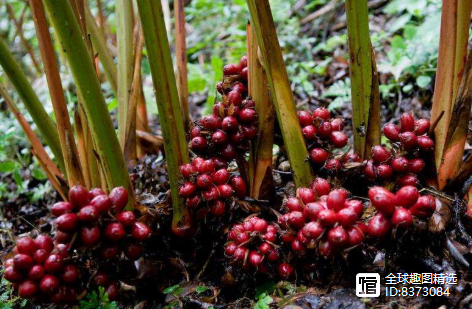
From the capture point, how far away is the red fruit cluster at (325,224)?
1.09m

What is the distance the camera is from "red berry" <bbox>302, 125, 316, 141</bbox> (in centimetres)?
136

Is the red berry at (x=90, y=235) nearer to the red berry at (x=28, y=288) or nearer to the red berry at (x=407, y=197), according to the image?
the red berry at (x=28, y=288)

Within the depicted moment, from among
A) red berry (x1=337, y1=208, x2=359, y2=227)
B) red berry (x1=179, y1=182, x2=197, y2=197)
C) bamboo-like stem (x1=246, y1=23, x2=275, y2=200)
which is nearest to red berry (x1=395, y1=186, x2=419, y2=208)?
red berry (x1=337, y1=208, x2=359, y2=227)

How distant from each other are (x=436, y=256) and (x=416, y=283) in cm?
11

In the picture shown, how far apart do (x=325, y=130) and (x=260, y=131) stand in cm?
21

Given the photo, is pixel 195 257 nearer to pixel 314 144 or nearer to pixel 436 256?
pixel 314 144

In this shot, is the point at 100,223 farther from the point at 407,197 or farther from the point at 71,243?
the point at 407,197

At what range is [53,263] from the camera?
115 centimetres

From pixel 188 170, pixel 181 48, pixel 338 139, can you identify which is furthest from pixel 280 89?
pixel 181 48

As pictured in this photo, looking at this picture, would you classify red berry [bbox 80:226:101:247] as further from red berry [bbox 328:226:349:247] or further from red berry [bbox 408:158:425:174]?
red berry [bbox 408:158:425:174]

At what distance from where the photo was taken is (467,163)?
136cm

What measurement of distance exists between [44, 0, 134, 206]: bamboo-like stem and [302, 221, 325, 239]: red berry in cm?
60

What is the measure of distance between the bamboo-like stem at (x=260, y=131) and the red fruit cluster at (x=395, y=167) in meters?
0.33

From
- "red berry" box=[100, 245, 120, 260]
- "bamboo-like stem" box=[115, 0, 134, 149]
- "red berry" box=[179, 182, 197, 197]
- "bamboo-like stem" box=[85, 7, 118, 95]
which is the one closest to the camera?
"red berry" box=[100, 245, 120, 260]
